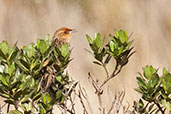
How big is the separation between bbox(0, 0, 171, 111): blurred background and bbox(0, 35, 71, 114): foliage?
8.18 ft

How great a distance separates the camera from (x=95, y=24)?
4.53 meters

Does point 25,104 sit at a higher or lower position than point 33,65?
lower

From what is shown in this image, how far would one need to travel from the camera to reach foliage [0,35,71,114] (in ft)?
4.27

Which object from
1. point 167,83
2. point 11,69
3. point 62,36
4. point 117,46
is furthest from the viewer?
point 62,36

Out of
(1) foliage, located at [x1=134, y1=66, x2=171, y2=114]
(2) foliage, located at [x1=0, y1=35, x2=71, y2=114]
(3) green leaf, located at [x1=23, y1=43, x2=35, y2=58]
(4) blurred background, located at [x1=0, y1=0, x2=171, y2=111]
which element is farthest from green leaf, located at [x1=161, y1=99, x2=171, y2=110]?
(4) blurred background, located at [x1=0, y1=0, x2=171, y2=111]

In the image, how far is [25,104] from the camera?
54.2 inches

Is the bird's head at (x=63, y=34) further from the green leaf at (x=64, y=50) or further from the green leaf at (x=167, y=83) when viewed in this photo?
the green leaf at (x=167, y=83)

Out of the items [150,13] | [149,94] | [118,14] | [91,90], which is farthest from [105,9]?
[149,94]

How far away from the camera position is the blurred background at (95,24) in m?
4.21

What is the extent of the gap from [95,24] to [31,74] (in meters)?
3.14

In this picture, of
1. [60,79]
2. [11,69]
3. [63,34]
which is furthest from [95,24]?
[11,69]

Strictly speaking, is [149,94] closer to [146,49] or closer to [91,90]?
[91,90]

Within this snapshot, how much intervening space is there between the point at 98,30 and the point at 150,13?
21.5 inches

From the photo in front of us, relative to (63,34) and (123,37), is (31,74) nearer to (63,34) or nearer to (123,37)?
(123,37)
